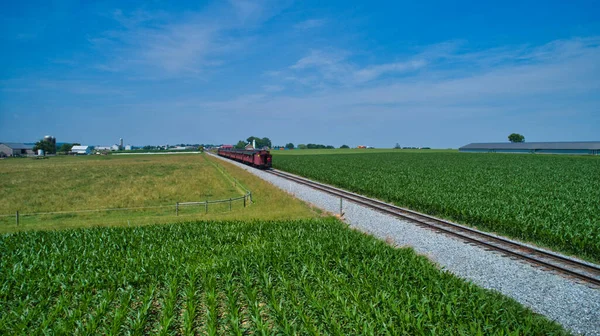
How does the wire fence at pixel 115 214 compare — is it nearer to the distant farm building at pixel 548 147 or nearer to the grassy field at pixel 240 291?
the grassy field at pixel 240 291

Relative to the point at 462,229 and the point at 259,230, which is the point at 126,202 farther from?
the point at 462,229

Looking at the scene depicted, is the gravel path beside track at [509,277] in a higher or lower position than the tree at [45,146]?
lower

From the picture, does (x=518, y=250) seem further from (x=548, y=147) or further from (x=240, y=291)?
Result: (x=548, y=147)

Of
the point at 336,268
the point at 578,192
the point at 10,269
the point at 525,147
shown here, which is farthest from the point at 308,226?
the point at 525,147

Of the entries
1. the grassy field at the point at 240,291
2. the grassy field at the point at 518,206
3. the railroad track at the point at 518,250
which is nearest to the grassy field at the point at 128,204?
the grassy field at the point at 240,291

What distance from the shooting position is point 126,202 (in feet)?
83.7

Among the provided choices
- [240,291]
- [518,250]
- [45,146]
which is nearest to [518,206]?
[518,250]

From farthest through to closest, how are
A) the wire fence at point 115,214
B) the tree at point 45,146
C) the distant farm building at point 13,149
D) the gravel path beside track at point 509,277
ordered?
the tree at point 45,146 → the distant farm building at point 13,149 → the wire fence at point 115,214 → the gravel path beside track at point 509,277

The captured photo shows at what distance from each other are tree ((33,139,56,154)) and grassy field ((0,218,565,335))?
178627 millimetres

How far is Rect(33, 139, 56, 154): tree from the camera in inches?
6019

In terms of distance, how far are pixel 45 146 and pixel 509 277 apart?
193 meters

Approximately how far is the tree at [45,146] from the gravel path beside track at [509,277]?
185 metres

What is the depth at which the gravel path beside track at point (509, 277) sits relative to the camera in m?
8.63

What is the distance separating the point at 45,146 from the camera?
155 metres
